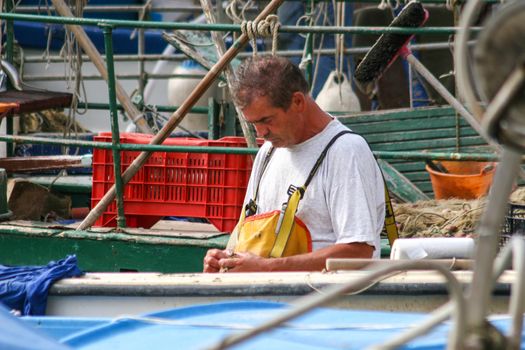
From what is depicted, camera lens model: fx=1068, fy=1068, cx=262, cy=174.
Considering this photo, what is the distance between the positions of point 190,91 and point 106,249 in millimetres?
5993

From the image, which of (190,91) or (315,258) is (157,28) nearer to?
(315,258)

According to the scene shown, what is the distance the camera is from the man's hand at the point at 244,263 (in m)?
4.36

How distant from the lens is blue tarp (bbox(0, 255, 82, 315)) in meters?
4.18

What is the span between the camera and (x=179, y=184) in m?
6.05

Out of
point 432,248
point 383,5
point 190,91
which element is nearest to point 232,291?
point 432,248

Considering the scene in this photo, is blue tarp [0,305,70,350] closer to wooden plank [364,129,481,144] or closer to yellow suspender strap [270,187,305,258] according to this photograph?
yellow suspender strap [270,187,305,258]

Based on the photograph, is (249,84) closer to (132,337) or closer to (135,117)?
(132,337)

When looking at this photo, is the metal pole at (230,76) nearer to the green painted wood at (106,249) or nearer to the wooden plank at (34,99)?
the green painted wood at (106,249)

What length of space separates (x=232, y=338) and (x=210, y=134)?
5360 mm

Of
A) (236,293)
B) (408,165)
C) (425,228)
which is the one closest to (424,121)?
(408,165)

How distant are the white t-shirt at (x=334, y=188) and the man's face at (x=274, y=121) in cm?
7

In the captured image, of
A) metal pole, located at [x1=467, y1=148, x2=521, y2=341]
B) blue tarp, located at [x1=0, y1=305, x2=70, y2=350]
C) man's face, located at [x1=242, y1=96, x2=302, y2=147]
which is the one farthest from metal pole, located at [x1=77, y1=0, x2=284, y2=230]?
metal pole, located at [x1=467, y1=148, x2=521, y2=341]

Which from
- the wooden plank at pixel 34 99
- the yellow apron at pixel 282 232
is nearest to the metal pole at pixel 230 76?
the wooden plank at pixel 34 99

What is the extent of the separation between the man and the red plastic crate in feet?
4.31
